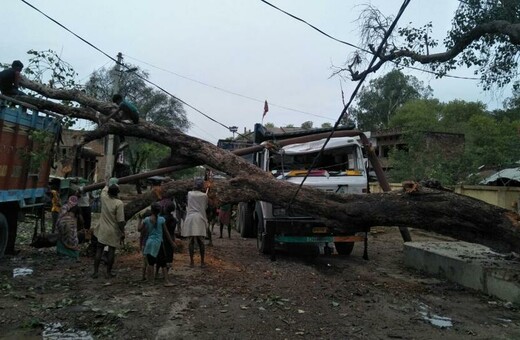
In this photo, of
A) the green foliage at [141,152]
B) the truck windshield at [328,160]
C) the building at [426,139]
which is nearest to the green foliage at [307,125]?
the building at [426,139]

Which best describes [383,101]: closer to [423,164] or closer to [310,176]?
[423,164]

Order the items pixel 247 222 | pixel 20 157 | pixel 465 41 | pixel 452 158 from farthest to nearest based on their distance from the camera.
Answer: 1. pixel 452 158
2. pixel 247 222
3. pixel 465 41
4. pixel 20 157

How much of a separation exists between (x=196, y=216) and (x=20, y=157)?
3.26 metres

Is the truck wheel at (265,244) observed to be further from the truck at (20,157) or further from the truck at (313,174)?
the truck at (20,157)

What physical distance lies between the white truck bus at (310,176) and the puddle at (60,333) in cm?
508

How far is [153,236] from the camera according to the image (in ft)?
24.1

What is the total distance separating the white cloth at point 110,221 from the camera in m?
7.54

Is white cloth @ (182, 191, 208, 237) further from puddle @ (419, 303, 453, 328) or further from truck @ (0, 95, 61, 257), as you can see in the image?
puddle @ (419, 303, 453, 328)

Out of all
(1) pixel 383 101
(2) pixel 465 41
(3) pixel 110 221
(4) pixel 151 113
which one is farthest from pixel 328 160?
(1) pixel 383 101

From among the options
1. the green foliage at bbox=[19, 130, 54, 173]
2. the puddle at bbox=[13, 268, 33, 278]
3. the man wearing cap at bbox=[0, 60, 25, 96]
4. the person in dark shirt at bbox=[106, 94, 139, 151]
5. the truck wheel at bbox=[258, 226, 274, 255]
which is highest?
the man wearing cap at bbox=[0, 60, 25, 96]

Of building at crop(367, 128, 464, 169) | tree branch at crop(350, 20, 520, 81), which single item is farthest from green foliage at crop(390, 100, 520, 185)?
tree branch at crop(350, 20, 520, 81)

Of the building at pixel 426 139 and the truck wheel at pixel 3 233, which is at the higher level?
the building at pixel 426 139

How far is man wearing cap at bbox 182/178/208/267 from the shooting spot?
337 inches

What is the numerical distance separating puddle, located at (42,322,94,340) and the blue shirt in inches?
80.2
